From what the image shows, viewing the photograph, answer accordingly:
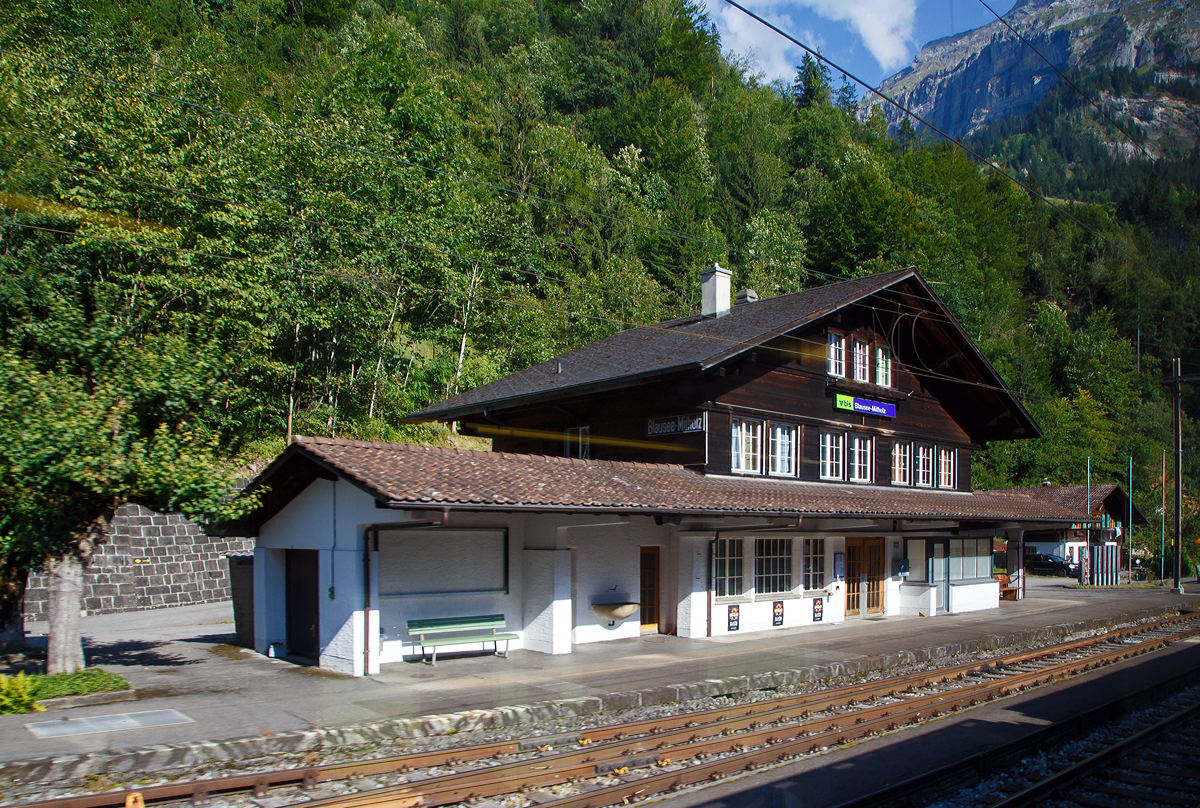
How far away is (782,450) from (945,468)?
8.60 meters

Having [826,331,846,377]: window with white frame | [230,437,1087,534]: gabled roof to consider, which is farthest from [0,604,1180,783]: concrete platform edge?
[826,331,846,377]: window with white frame

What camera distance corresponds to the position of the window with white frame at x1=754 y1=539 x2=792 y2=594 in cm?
1828

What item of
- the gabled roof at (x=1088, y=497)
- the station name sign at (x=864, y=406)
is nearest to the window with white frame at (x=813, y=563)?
the station name sign at (x=864, y=406)

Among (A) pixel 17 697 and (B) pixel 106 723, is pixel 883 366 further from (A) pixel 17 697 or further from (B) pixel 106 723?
(A) pixel 17 697

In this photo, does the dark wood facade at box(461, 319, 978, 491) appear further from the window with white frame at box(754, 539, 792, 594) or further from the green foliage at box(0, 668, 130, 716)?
the green foliage at box(0, 668, 130, 716)

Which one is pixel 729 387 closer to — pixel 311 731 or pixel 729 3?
pixel 729 3

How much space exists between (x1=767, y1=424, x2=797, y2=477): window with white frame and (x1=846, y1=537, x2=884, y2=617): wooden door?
8.68ft

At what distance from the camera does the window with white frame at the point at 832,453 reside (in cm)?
2123

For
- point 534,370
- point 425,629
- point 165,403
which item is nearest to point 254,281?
point 534,370

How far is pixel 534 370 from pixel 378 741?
14.8 m

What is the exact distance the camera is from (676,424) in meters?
18.4

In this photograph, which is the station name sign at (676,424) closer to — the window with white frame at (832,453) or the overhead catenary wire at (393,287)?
the overhead catenary wire at (393,287)

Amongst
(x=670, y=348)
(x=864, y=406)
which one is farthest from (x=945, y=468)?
(x=670, y=348)

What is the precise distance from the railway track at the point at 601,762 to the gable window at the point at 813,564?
7.09m
